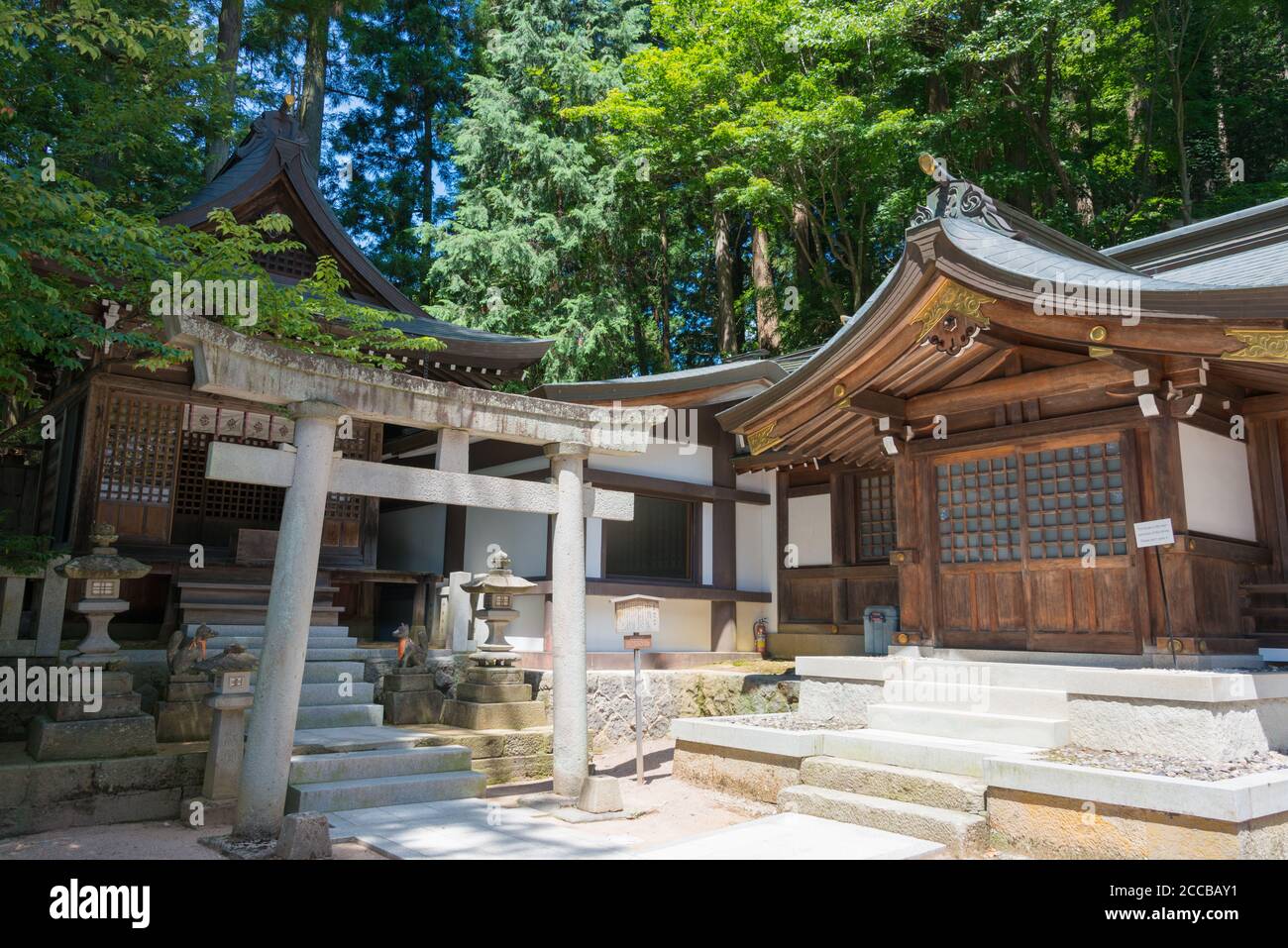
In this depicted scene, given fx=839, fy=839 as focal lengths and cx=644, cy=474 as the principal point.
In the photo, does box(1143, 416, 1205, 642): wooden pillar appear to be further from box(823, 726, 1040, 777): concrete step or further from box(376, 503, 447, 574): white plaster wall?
box(376, 503, 447, 574): white plaster wall

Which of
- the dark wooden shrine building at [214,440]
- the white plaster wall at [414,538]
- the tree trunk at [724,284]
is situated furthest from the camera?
the tree trunk at [724,284]

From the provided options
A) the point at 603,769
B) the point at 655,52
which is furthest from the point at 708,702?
the point at 655,52

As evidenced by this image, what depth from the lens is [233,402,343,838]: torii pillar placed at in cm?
619

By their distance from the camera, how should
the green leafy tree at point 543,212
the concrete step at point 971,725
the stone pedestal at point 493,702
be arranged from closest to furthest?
1. the concrete step at point 971,725
2. the stone pedestal at point 493,702
3. the green leafy tree at point 543,212

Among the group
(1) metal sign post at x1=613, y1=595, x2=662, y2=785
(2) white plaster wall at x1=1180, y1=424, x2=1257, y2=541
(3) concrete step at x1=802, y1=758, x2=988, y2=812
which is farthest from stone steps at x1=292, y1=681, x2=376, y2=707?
(2) white plaster wall at x1=1180, y1=424, x2=1257, y2=541

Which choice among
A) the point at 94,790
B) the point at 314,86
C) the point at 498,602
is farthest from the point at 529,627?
the point at 314,86

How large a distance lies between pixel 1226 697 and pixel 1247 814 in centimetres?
141

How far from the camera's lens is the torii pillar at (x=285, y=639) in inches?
244

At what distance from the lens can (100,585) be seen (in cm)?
795

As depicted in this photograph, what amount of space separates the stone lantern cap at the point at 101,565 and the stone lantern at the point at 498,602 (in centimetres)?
373

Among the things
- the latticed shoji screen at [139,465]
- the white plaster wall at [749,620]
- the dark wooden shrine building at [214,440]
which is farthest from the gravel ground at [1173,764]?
the latticed shoji screen at [139,465]

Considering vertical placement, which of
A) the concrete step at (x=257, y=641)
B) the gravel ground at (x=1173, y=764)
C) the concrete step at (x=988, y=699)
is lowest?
the gravel ground at (x=1173, y=764)

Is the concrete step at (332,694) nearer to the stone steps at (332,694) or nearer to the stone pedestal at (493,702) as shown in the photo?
the stone steps at (332,694)
